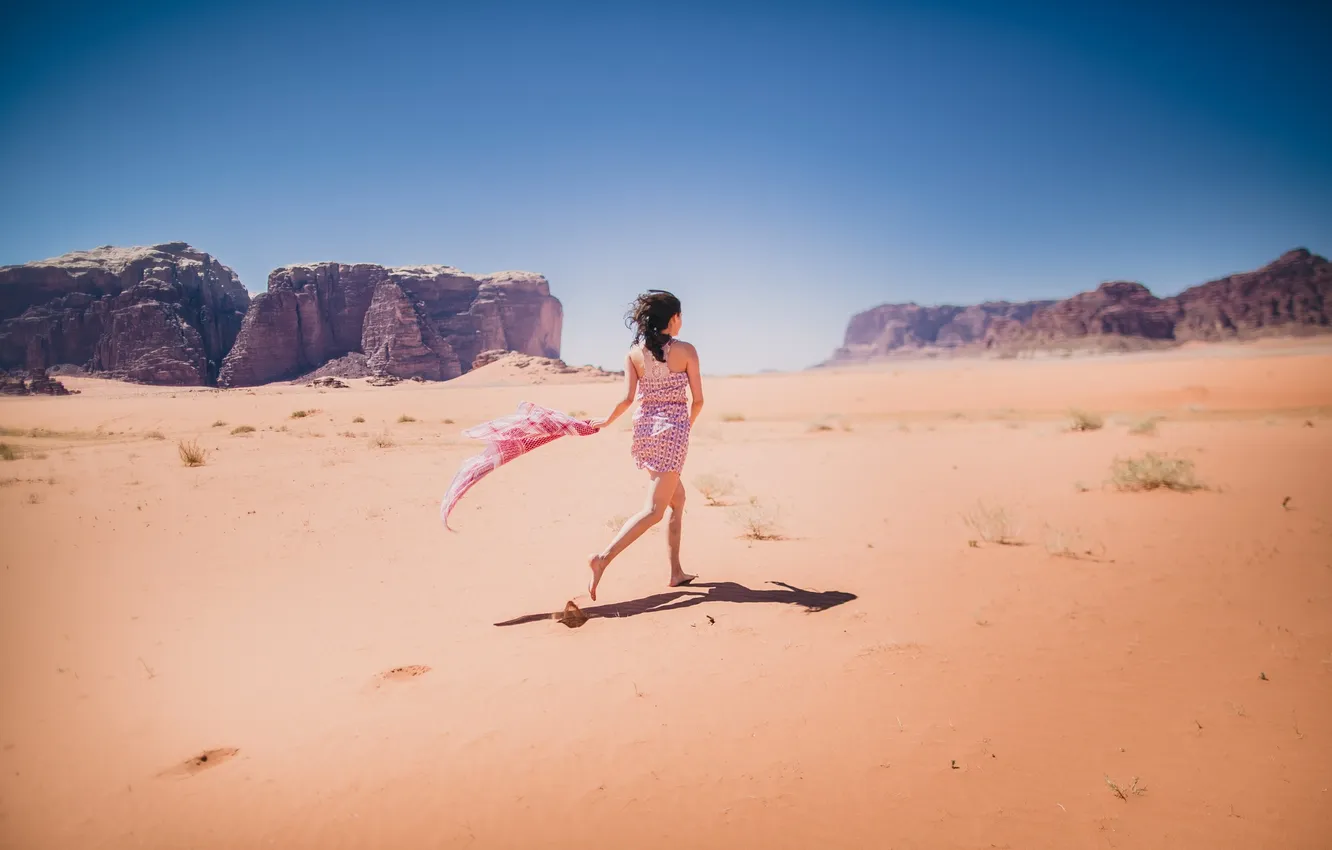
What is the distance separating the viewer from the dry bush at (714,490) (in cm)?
888

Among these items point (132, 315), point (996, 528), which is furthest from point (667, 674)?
point (132, 315)

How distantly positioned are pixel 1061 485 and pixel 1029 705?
24.1 ft

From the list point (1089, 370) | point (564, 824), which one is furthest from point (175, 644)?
point (1089, 370)

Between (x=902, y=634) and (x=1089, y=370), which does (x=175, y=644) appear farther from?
(x=1089, y=370)

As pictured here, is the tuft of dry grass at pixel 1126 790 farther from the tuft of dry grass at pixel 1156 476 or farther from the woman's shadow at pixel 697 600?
the tuft of dry grass at pixel 1156 476

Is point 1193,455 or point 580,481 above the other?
point 580,481

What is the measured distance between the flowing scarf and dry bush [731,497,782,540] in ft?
8.27

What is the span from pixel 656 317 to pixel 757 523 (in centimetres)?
310

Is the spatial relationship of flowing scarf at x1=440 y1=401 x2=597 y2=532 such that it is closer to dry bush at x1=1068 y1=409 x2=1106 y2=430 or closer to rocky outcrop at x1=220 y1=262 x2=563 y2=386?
dry bush at x1=1068 y1=409 x2=1106 y2=430

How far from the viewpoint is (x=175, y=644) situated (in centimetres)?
410

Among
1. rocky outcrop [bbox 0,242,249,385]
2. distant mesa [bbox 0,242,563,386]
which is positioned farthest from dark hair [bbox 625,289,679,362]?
distant mesa [bbox 0,242,563,386]

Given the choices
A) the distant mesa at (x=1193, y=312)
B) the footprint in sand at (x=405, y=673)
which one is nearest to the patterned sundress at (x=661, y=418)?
the footprint in sand at (x=405, y=673)

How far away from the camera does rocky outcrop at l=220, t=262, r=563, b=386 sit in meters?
109

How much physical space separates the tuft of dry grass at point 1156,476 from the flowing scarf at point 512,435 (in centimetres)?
768
